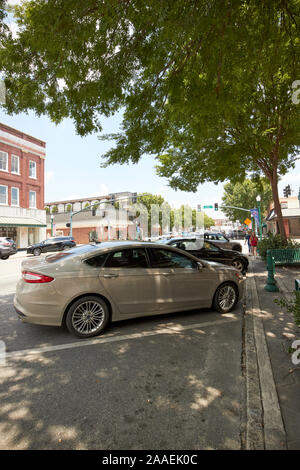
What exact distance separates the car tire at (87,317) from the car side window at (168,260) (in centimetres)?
123

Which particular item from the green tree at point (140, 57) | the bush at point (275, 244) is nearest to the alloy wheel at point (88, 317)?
the green tree at point (140, 57)

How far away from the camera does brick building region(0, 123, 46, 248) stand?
28.7 m

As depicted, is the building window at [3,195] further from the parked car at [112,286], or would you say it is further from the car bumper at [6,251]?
the parked car at [112,286]

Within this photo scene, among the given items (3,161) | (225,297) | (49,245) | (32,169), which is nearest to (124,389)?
(225,297)

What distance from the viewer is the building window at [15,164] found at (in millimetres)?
30000

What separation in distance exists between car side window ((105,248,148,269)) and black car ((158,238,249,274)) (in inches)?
207

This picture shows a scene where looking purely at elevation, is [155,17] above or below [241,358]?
above

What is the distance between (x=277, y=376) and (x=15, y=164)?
33.9 metres

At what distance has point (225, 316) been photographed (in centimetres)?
537

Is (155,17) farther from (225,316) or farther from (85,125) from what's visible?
(225,316)

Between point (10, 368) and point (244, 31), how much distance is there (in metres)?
6.66

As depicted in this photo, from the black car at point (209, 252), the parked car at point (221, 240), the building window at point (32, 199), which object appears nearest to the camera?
the black car at point (209, 252)

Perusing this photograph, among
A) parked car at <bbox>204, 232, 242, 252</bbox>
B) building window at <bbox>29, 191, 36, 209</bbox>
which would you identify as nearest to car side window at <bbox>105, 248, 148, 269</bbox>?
parked car at <bbox>204, 232, 242, 252</bbox>
